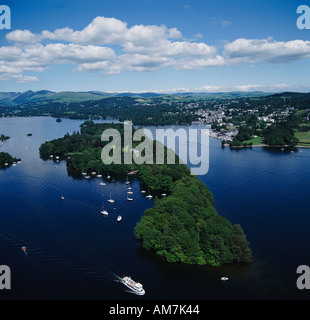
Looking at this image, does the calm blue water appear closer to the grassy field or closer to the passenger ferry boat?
the passenger ferry boat

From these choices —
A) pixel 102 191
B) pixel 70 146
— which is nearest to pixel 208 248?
pixel 102 191

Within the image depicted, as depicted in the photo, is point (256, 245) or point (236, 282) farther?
point (256, 245)

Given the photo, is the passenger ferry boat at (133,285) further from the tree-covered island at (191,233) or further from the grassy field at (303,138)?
the grassy field at (303,138)

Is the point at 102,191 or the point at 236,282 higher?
the point at 102,191

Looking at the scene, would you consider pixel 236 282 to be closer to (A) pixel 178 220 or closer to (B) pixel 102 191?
(A) pixel 178 220

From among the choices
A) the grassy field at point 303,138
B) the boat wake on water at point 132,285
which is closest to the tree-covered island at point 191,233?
the boat wake on water at point 132,285
